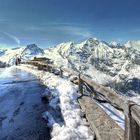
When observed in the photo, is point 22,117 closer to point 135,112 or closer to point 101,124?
point 101,124

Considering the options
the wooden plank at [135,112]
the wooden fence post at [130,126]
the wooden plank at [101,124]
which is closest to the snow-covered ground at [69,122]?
the wooden plank at [101,124]

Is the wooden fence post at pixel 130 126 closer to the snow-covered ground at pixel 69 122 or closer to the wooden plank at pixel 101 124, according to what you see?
the wooden plank at pixel 101 124

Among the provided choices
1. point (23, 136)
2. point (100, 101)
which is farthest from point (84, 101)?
point (23, 136)

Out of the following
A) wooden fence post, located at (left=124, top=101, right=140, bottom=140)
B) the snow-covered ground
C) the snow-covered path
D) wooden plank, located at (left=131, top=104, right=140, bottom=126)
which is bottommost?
the snow-covered path

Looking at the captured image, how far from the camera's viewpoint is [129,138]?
5293mm

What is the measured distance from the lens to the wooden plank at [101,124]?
695 cm

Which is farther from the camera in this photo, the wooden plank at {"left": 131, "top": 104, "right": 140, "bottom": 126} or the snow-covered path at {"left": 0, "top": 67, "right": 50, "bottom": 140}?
the snow-covered path at {"left": 0, "top": 67, "right": 50, "bottom": 140}

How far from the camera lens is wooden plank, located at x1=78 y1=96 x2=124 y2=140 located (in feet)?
22.8

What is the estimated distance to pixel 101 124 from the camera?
25.8ft

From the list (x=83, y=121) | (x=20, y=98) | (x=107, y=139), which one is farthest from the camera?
(x=20, y=98)

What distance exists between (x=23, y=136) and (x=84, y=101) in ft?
13.1

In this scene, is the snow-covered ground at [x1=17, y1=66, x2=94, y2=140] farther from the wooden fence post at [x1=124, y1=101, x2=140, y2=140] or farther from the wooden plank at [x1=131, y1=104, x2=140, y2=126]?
the wooden plank at [x1=131, y1=104, x2=140, y2=126]

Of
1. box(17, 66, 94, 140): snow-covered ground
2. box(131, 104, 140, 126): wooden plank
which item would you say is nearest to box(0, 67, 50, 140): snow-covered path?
box(17, 66, 94, 140): snow-covered ground

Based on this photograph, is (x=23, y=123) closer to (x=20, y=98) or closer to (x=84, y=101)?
(x=84, y=101)
